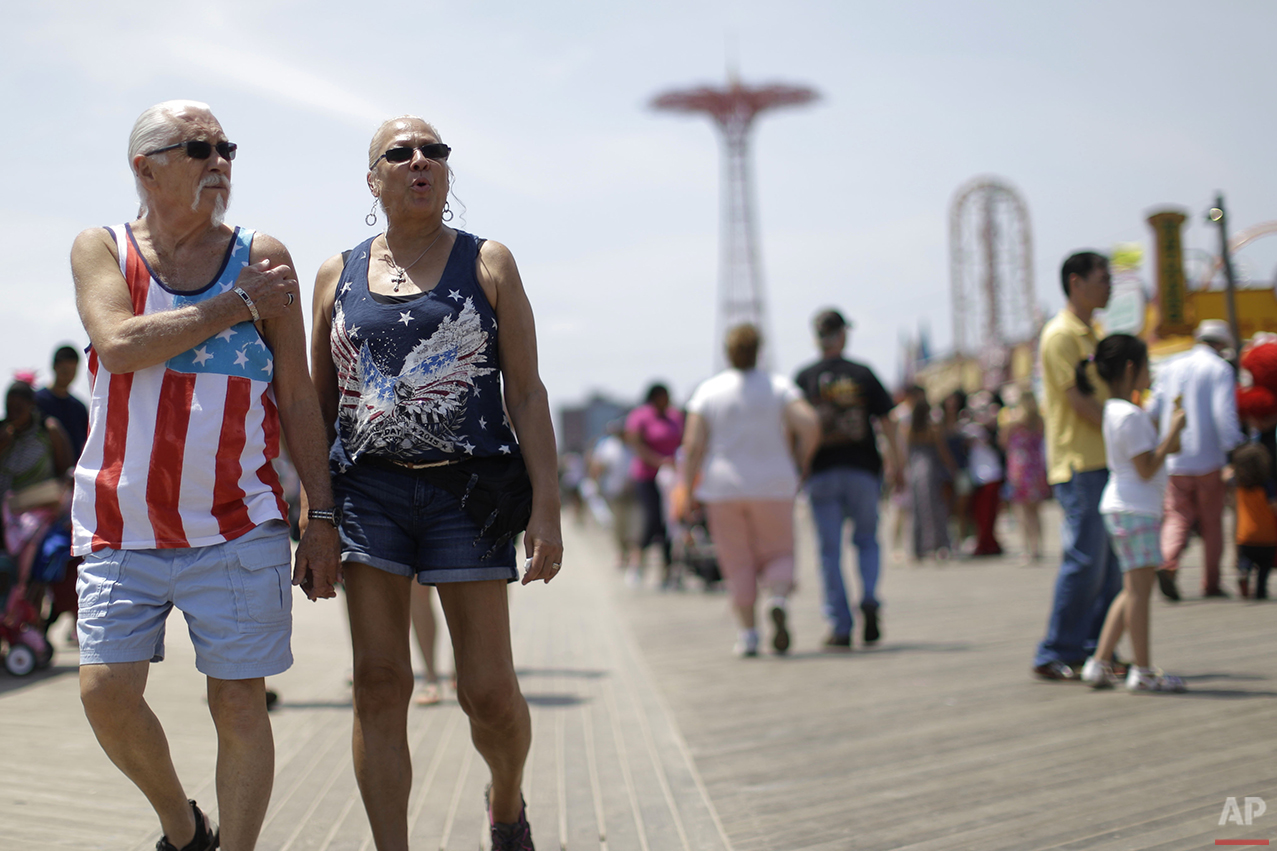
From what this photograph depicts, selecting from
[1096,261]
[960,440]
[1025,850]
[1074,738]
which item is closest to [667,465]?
[960,440]

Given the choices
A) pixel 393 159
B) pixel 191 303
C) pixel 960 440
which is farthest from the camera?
pixel 960 440

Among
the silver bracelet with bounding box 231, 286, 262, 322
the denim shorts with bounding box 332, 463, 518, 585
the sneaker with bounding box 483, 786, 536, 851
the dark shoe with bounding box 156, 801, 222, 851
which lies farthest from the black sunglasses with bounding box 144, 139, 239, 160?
the sneaker with bounding box 483, 786, 536, 851

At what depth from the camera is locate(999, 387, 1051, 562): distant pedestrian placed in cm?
1365

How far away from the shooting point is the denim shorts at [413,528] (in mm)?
3250

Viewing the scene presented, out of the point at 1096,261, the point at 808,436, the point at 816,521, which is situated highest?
the point at 1096,261

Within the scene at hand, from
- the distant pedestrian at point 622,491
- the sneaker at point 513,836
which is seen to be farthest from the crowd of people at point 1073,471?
the sneaker at point 513,836

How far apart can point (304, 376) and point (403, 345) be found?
0.88ft

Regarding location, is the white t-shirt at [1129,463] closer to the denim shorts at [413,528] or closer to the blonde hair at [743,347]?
the blonde hair at [743,347]

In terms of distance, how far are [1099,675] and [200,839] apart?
4.21m

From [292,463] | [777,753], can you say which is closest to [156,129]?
[292,463]

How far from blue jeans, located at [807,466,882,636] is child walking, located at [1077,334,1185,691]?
2112 millimetres

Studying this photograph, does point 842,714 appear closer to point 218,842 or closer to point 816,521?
point 816,521

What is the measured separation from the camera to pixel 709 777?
15.0ft

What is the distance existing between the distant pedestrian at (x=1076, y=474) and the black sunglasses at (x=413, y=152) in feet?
12.5
